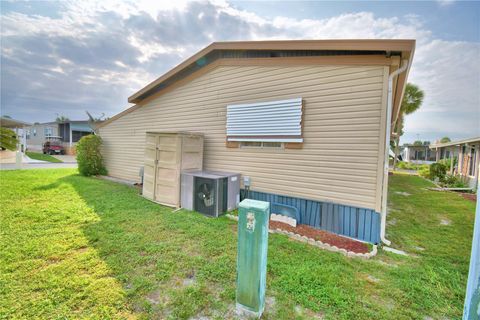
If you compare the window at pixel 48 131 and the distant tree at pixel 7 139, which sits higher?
the window at pixel 48 131

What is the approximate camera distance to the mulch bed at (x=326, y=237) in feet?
11.4

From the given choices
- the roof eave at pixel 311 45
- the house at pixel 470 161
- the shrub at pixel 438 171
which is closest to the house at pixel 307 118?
the roof eave at pixel 311 45

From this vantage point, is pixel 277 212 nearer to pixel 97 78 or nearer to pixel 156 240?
pixel 156 240

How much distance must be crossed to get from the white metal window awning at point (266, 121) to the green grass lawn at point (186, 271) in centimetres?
216

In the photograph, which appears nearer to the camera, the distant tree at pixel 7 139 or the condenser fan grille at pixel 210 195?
the distant tree at pixel 7 139

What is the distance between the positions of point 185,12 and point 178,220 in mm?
6701

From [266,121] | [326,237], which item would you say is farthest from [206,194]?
[326,237]

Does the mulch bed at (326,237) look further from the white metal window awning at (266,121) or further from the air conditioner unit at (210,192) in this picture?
the white metal window awning at (266,121)

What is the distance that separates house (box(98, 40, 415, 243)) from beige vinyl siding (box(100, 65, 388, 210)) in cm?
2

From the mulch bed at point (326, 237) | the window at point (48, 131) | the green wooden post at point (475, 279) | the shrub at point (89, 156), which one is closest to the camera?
the green wooden post at point (475, 279)

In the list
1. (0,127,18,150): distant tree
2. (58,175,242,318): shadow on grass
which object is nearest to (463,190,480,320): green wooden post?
(58,175,242,318): shadow on grass

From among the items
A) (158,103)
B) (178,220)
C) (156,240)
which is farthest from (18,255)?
(158,103)

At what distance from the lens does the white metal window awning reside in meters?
4.47

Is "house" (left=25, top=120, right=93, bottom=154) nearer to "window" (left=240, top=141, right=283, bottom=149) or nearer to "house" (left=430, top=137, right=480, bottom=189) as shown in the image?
"window" (left=240, top=141, right=283, bottom=149)
